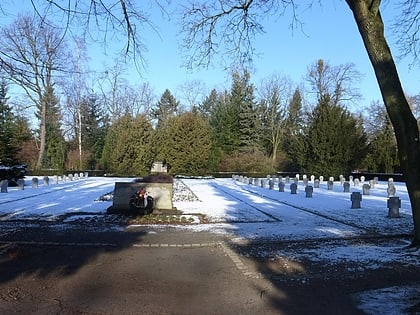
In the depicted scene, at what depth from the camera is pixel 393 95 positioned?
8.61 m

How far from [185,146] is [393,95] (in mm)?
45181

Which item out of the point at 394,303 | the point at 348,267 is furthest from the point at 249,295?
the point at 348,267

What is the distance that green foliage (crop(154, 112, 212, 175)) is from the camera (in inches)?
2084

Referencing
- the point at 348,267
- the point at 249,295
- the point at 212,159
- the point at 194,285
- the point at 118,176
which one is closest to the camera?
the point at 249,295

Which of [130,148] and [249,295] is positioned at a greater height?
[130,148]

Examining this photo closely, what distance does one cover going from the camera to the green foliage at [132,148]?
50.3 meters

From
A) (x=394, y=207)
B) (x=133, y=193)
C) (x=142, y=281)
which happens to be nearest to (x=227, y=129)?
(x=133, y=193)

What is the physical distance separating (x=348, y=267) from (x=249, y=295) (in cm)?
234

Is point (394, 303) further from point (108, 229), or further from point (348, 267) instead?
point (108, 229)

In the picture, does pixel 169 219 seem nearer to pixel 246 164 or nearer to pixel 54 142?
pixel 246 164

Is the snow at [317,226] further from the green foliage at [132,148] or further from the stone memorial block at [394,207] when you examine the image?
the green foliage at [132,148]

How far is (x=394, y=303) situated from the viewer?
544cm

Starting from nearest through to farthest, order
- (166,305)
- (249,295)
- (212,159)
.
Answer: (166,305) → (249,295) → (212,159)

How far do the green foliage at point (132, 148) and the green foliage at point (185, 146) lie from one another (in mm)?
1757
